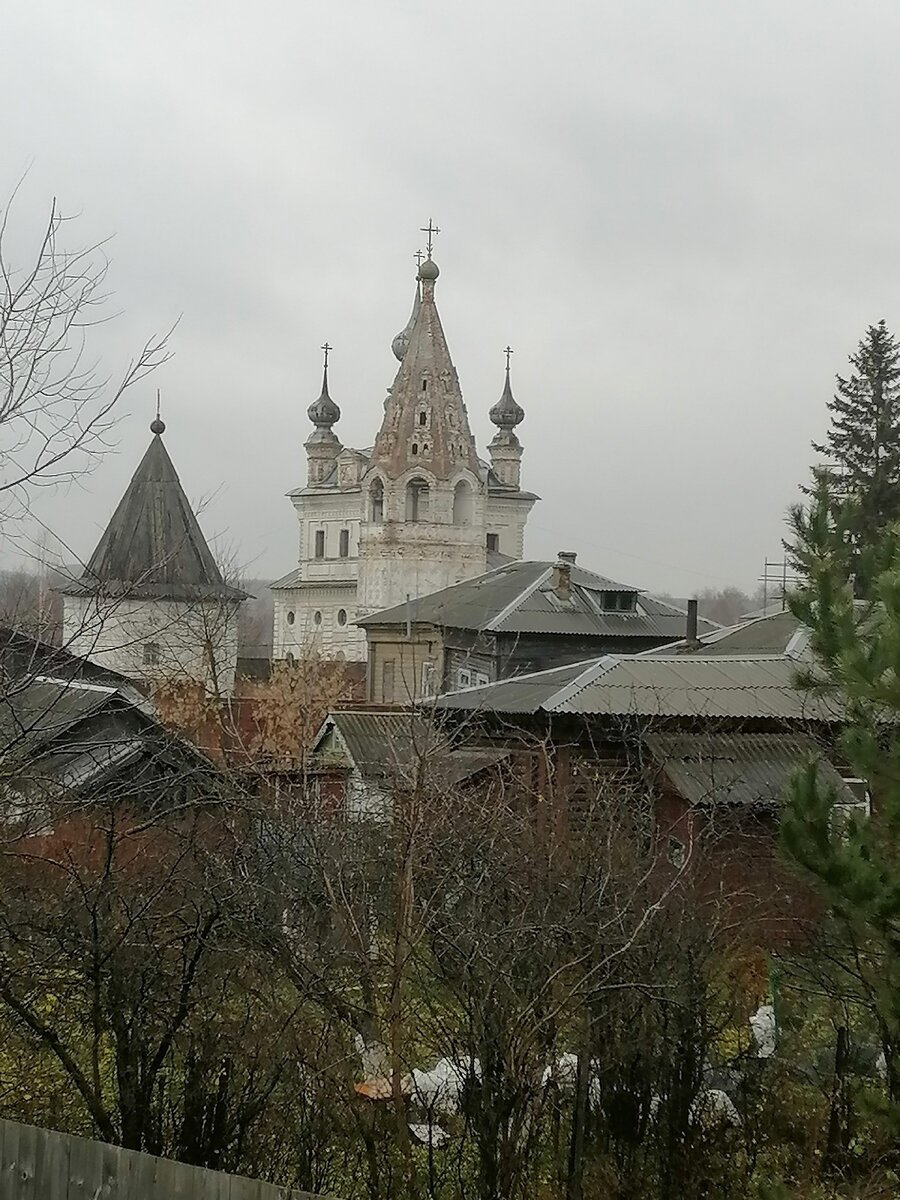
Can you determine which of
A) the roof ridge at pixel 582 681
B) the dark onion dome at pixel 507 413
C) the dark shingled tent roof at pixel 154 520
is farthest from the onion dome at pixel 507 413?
the roof ridge at pixel 582 681

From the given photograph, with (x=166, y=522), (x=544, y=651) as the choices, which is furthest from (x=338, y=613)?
(x=544, y=651)

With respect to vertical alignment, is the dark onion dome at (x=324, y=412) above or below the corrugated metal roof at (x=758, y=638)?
above

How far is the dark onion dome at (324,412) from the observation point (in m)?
66.4

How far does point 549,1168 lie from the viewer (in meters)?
7.88

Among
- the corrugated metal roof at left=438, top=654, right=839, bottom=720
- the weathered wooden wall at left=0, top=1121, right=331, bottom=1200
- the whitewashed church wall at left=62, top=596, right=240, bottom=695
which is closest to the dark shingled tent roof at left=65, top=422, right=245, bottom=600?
the whitewashed church wall at left=62, top=596, right=240, bottom=695

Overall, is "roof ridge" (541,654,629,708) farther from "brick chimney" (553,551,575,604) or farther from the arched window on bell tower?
the arched window on bell tower

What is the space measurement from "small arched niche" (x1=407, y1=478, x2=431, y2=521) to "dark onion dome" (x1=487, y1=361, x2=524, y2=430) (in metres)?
16.2

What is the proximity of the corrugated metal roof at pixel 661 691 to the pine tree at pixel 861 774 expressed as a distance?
786 centimetres

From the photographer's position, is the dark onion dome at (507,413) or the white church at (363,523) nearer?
the white church at (363,523)

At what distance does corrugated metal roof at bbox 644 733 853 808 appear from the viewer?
14500 millimetres

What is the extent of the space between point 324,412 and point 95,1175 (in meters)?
62.0

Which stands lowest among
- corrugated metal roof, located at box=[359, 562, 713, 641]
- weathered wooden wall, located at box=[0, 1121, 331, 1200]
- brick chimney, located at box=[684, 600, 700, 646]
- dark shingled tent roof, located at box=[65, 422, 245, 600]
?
weathered wooden wall, located at box=[0, 1121, 331, 1200]

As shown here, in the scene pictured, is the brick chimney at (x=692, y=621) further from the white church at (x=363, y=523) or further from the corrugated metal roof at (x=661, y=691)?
the white church at (x=363, y=523)

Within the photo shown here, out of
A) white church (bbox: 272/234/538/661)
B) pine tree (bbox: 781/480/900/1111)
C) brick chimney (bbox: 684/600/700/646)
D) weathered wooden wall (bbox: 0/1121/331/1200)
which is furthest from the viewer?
white church (bbox: 272/234/538/661)
